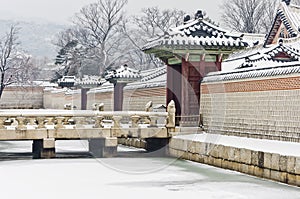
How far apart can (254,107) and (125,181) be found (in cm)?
588

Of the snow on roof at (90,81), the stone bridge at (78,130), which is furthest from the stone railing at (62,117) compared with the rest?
the snow on roof at (90,81)

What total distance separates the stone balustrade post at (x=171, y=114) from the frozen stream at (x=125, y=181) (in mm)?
1772

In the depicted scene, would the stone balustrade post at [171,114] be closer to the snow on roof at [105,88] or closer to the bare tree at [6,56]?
the snow on roof at [105,88]

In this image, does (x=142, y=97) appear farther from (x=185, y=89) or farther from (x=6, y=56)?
(x=6, y=56)

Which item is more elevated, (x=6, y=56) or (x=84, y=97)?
(x=6, y=56)

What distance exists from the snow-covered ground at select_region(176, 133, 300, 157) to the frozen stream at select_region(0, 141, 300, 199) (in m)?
0.83

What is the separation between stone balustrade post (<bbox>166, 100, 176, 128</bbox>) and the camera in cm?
1997

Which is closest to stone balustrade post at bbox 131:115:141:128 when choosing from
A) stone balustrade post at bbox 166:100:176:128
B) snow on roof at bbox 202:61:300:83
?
stone balustrade post at bbox 166:100:176:128

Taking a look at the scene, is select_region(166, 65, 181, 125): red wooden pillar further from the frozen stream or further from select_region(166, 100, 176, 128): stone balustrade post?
the frozen stream

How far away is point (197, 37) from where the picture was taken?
2094 cm

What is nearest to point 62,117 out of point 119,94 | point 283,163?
point 283,163

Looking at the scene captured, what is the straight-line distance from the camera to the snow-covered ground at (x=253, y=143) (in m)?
13.6

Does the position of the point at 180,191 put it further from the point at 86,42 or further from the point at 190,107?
the point at 86,42

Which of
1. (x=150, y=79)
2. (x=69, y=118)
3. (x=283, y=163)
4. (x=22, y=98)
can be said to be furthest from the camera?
(x=22, y=98)
